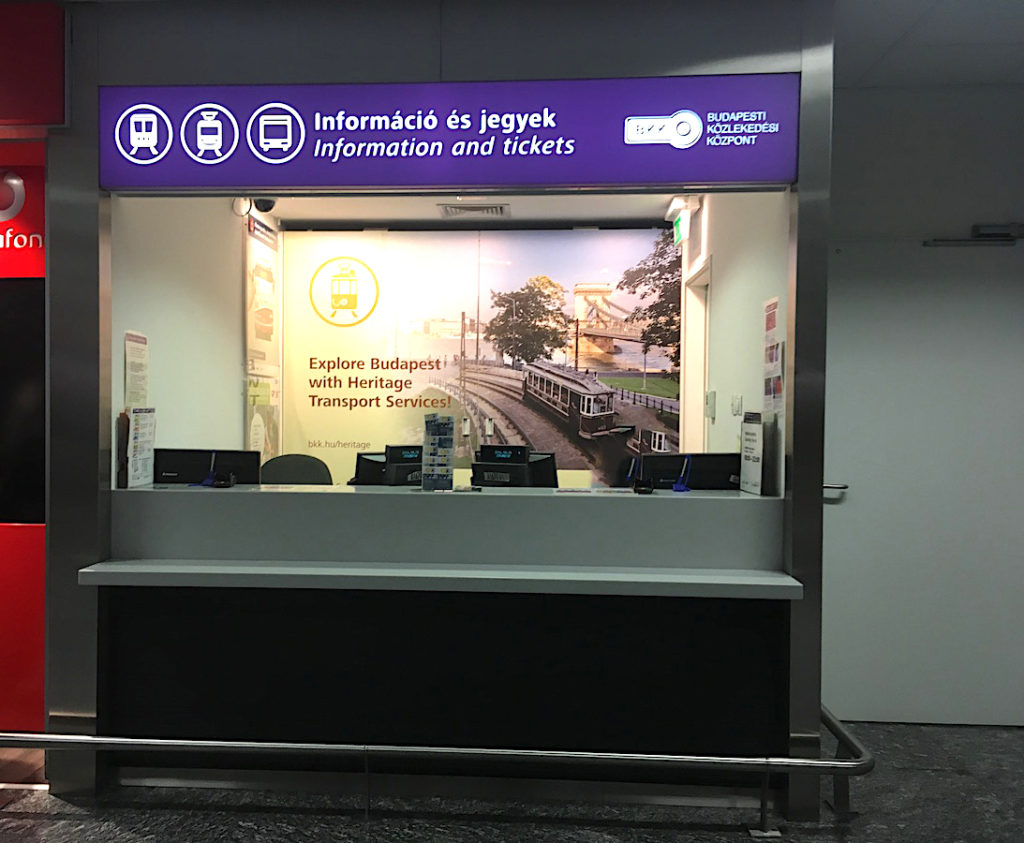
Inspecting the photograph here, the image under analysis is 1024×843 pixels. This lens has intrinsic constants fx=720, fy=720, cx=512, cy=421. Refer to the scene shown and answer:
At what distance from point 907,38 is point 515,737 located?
353 centimetres

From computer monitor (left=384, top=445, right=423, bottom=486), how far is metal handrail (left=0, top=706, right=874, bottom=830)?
3.81 ft

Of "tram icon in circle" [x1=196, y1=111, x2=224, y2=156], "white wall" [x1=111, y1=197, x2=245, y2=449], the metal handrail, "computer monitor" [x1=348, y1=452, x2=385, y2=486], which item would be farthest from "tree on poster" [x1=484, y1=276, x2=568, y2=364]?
the metal handrail

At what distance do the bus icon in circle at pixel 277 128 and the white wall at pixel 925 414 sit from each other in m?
2.69

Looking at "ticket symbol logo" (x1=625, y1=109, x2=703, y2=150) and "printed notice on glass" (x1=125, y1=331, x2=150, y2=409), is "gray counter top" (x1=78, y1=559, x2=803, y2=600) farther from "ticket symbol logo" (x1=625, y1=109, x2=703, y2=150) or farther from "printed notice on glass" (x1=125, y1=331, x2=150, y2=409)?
"ticket symbol logo" (x1=625, y1=109, x2=703, y2=150)

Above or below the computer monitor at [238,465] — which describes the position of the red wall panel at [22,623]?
below

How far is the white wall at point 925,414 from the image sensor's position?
369 cm

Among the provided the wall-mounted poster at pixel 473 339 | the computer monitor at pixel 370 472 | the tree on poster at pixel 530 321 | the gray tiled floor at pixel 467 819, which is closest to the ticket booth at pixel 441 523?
the gray tiled floor at pixel 467 819

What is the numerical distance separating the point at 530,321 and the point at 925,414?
9.65 feet

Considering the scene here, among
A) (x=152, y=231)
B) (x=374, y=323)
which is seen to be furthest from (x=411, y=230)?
(x=152, y=231)

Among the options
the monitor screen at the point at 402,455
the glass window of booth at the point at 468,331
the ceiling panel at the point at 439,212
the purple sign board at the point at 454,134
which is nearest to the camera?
the purple sign board at the point at 454,134

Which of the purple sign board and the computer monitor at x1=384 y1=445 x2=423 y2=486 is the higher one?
the purple sign board

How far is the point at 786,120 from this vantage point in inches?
112

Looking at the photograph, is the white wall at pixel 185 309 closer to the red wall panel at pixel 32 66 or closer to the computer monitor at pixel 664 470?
the red wall panel at pixel 32 66

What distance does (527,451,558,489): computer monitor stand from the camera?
11.6ft
